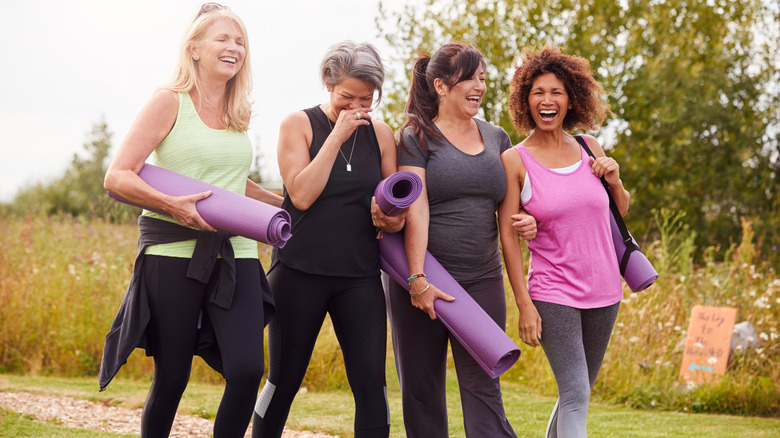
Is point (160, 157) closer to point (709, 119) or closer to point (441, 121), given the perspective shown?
point (441, 121)

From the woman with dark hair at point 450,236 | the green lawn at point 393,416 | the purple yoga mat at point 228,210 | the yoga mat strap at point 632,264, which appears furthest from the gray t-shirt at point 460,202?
the green lawn at point 393,416

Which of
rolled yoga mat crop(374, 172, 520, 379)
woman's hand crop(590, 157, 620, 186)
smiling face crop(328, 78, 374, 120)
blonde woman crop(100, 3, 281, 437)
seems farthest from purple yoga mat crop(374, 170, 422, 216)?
woman's hand crop(590, 157, 620, 186)

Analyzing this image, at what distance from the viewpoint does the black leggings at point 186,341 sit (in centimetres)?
287

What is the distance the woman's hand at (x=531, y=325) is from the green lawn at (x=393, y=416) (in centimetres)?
209

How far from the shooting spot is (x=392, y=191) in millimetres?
3086

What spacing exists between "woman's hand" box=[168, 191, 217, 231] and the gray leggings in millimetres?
1438

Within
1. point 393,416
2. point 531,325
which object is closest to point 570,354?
point 531,325

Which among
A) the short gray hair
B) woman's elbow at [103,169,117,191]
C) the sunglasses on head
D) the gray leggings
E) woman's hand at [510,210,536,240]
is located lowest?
the gray leggings

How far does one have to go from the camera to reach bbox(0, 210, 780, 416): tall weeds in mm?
6082

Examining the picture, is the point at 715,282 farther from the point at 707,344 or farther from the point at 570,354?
the point at 570,354

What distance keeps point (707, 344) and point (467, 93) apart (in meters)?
4.10

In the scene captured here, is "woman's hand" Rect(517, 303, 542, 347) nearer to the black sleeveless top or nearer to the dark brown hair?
the black sleeveless top

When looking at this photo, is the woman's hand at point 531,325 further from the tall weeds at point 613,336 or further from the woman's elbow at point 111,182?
the tall weeds at point 613,336

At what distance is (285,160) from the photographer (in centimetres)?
311
